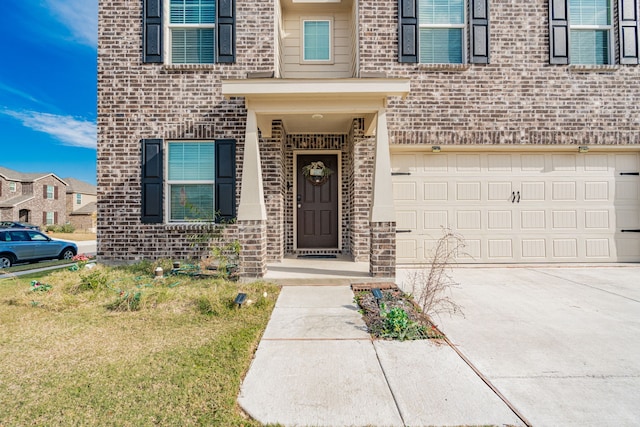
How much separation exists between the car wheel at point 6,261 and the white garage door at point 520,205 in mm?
10532

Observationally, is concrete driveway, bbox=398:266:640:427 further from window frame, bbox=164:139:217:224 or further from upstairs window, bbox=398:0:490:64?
upstairs window, bbox=398:0:490:64

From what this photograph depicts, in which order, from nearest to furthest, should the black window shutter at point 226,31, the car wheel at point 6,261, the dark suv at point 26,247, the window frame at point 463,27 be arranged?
the black window shutter at point 226,31
the window frame at point 463,27
the car wheel at point 6,261
the dark suv at point 26,247

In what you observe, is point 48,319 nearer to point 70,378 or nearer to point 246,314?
point 70,378

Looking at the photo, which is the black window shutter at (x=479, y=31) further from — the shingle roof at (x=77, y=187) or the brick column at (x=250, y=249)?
the shingle roof at (x=77, y=187)

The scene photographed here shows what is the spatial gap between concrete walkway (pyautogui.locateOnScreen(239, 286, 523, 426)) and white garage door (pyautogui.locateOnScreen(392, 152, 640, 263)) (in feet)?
12.2

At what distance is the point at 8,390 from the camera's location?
220 centimetres

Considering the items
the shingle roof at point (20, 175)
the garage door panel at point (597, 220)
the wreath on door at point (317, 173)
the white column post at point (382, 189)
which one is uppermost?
the shingle roof at point (20, 175)

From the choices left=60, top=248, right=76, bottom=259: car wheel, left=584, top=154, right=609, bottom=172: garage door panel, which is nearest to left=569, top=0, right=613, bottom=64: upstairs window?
left=584, top=154, right=609, bottom=172: garage door panel

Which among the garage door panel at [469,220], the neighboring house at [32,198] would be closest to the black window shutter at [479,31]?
the garage door panel at [469,220]

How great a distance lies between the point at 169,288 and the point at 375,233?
3.13 m

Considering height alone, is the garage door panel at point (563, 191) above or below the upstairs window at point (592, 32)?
below

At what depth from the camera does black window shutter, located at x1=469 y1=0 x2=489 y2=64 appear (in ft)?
20.4

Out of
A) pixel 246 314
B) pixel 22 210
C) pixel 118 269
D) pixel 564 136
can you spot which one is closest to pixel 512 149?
pixel 564 136

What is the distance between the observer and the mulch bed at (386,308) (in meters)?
3.16
